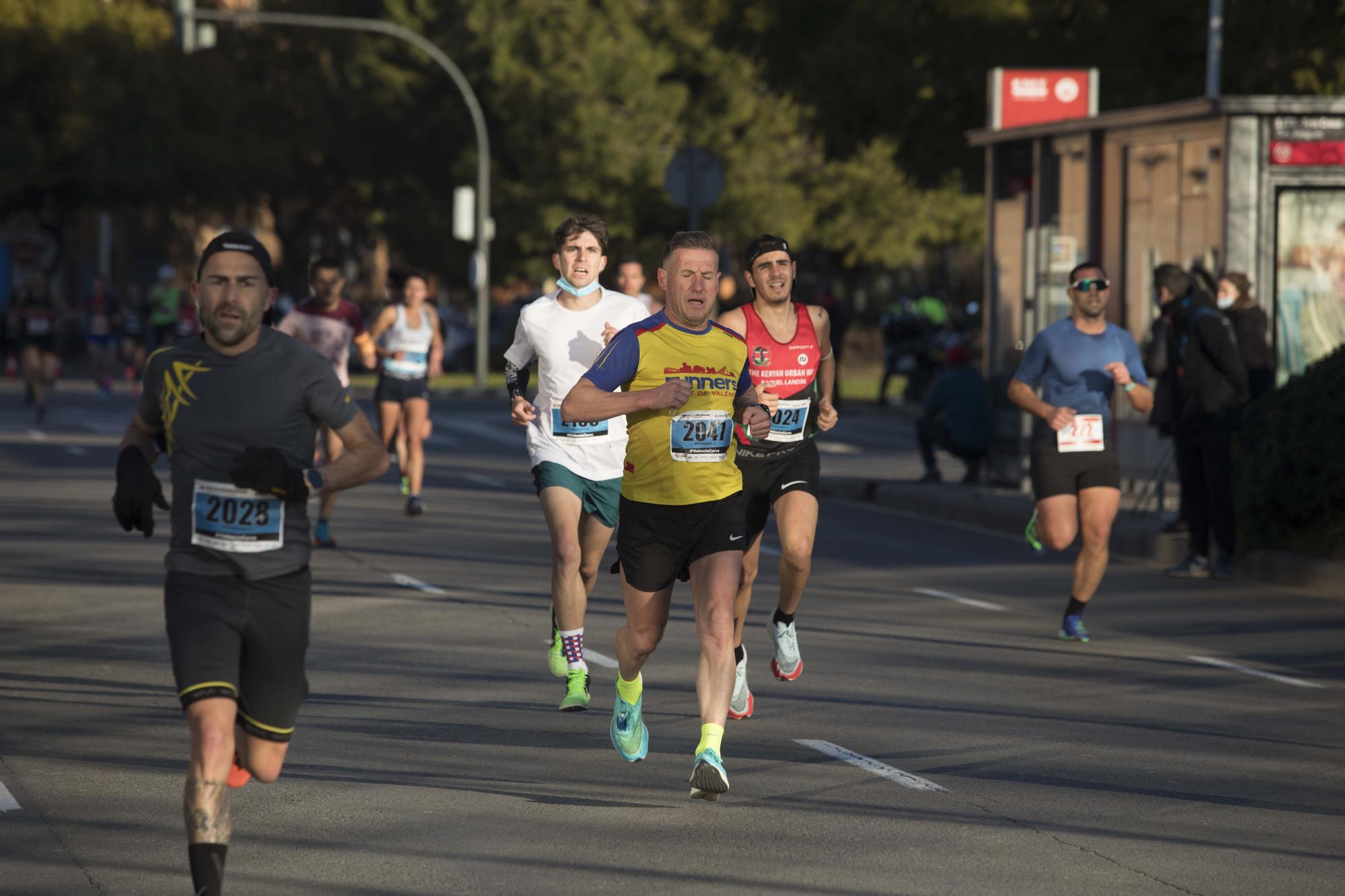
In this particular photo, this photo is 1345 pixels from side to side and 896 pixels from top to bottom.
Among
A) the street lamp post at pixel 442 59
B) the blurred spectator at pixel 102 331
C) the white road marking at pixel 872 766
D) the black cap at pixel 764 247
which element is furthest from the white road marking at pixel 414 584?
the blurred spectator at pixel 102 331

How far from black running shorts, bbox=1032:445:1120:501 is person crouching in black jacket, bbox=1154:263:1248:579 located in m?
3.13

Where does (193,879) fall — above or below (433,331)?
below

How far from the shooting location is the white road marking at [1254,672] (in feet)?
34.0

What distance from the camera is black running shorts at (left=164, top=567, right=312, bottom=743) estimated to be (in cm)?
568

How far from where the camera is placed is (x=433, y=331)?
17578 millimetres

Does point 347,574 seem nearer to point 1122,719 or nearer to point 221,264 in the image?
point 1122,719

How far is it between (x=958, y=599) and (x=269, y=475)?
27.2ft

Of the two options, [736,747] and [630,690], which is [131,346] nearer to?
[736,747]

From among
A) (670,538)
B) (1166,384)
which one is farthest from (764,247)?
(1166,384)

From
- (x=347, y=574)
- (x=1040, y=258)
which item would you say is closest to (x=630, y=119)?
(x=1040, y=258)

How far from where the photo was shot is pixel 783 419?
31.0 feet

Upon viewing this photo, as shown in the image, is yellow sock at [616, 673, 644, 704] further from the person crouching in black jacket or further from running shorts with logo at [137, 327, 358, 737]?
the person crouching in black jacket

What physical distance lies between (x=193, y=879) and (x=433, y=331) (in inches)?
477

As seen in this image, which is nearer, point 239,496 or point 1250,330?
point 239,496
